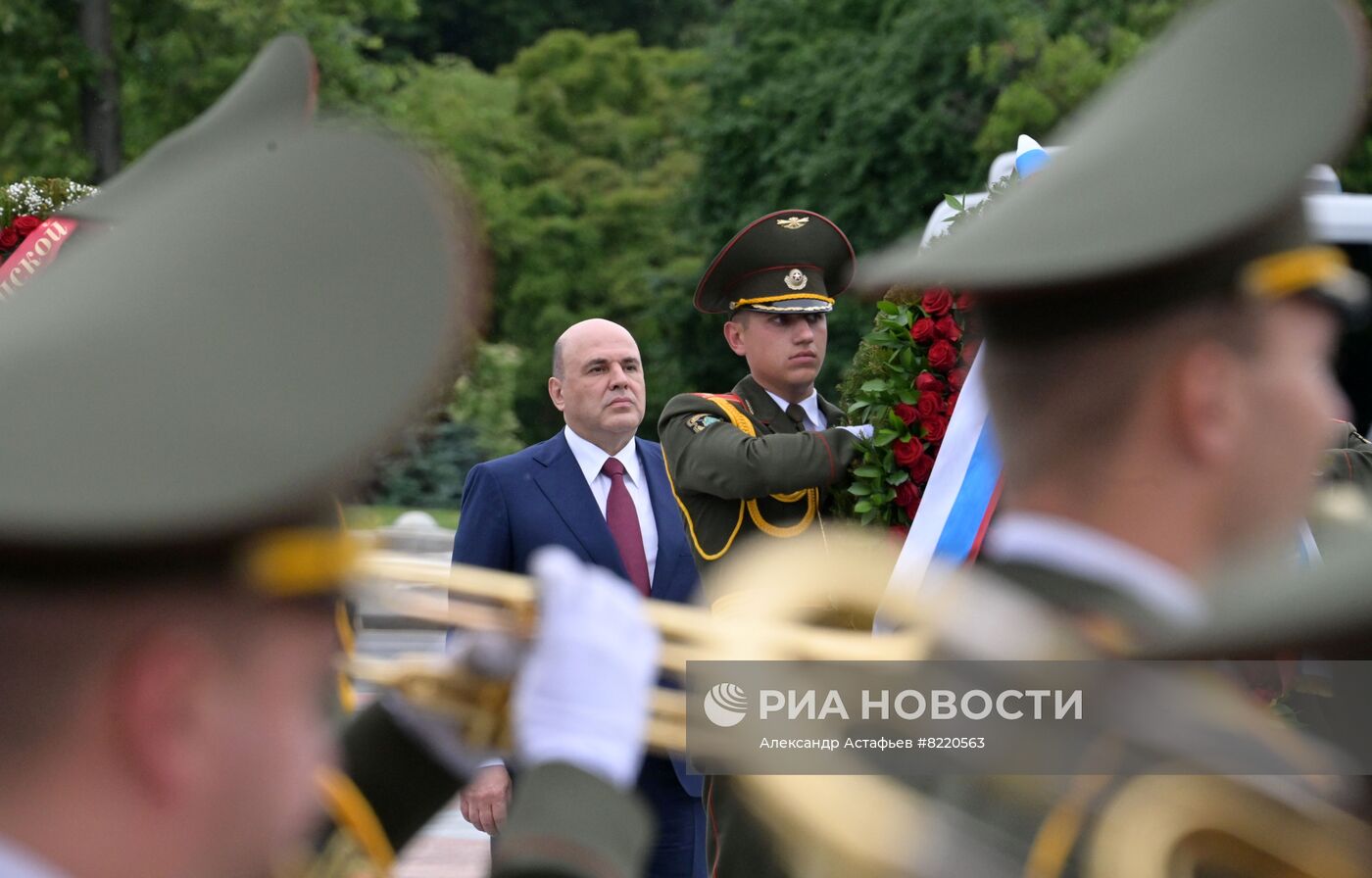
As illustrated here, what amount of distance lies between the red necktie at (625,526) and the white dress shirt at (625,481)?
12mm

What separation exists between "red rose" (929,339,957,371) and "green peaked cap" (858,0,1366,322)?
9.47ft

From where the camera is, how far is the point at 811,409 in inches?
219

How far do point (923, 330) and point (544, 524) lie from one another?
1327 millimetres

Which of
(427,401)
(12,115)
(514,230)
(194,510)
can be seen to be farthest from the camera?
(514,230)

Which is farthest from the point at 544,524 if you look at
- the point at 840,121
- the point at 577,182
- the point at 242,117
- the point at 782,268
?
the point at 577,182

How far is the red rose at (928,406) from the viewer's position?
15.3 ft

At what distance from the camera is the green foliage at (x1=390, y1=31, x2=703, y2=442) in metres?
32.9

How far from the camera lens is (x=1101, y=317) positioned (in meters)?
1.67

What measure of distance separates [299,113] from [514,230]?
3463 centimetres

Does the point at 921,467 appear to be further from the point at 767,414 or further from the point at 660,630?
the point at 660,630

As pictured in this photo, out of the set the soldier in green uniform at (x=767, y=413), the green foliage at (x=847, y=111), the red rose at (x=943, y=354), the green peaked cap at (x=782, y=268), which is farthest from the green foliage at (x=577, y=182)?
the red rose at (x=943, y=354)

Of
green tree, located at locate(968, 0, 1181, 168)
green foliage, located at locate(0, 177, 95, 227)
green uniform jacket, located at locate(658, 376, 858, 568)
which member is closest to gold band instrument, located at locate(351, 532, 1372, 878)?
green uniform jacket, located at locate(658, 376, 858, 568)

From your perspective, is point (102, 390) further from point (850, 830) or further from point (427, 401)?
point (850, 830)

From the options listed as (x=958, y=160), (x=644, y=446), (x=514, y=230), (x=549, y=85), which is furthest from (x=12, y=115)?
(x=549, y=85)
